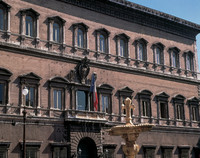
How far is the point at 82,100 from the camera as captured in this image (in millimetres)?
29391

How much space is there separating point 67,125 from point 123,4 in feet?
41.2

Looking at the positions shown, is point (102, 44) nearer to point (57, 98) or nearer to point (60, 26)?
point (60, 26)

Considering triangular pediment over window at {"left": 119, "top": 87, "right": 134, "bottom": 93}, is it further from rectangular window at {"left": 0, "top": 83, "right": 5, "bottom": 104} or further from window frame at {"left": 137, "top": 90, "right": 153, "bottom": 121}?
rectangular window at {"left": 0, "top": 83, "right": 5, "bottom": 104}

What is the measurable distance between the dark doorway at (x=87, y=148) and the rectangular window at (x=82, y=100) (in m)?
2.53

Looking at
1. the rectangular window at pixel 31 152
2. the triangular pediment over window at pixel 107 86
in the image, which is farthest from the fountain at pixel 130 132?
the triangular pediment over window at pixel 107 86

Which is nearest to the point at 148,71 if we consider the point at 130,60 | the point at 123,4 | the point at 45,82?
the point at 130,60

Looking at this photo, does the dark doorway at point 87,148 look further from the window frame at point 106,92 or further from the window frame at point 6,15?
the window frame at point 6,15

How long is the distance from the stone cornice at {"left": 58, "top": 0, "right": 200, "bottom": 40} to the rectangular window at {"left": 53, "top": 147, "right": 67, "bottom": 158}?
11605 mm

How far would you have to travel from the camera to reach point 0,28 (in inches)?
1022

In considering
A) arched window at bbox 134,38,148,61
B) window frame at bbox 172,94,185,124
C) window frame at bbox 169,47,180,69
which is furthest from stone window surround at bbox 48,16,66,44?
window frame at bbox 172,94,185,124

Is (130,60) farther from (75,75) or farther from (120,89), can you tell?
(75,75)

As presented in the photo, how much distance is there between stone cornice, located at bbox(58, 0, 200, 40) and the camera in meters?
31.8

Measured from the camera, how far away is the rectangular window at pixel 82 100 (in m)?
29.0

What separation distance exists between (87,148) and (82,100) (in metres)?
3.75
